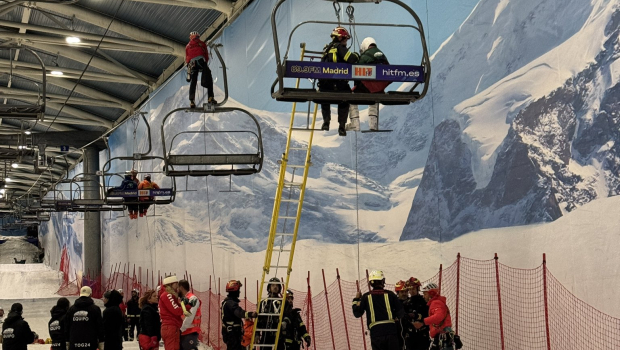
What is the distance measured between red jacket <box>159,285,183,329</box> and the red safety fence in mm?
2484

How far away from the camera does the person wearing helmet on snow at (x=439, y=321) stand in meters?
8.06

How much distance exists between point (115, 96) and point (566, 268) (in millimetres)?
22006

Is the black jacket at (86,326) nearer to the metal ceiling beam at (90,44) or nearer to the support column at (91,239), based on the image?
the metal ceiling beam at (90,44)

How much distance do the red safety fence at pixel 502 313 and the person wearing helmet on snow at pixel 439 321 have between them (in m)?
0.54

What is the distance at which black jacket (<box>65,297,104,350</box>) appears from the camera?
30.0 feet

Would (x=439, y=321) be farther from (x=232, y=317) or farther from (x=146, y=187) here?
(x=146, y=187)

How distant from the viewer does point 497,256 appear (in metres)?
8.34

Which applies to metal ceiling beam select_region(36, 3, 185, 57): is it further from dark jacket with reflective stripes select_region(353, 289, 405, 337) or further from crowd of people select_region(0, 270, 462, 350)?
dark jacket with reflective stripes select_region(353, 289, 405, 337)

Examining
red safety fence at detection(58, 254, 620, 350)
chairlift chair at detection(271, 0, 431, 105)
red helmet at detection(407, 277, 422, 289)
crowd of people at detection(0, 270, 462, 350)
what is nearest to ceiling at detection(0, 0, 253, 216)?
crowd of people at detection(0, 270, 462, 350)

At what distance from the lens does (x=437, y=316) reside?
8.05 meters

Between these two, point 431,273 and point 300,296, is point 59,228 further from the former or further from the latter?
point 431,273

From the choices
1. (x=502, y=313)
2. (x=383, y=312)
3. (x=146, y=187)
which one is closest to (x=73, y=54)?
(x=146, y=187)

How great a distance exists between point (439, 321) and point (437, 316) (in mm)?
59

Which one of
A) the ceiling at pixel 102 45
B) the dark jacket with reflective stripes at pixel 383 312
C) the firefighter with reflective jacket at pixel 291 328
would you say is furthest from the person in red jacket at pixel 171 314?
the ceiling at pixel 102 45
